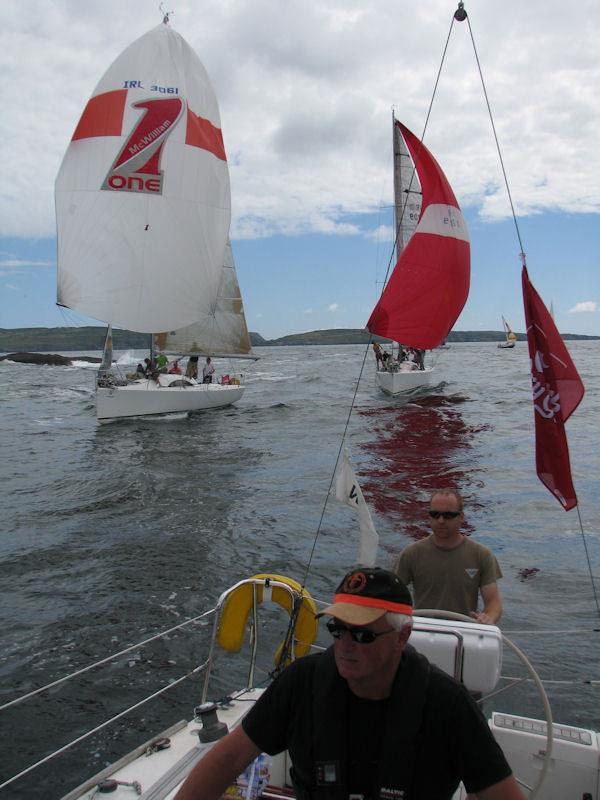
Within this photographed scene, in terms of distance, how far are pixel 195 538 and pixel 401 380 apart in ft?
66.9

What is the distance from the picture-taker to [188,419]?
22.6m

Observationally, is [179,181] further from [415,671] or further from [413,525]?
[415,671]

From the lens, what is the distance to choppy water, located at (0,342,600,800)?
5.14 metres

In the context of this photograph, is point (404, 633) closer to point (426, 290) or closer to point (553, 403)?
point (553, 403)

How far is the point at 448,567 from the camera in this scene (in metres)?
3.79

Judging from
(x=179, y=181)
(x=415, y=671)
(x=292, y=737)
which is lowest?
(x=292, y=737)

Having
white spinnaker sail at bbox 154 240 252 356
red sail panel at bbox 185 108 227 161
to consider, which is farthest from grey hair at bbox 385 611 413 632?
white spinnaker sail at bbox 154 240 252 356

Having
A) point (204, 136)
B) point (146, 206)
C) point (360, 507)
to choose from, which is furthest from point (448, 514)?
point (204, 136)

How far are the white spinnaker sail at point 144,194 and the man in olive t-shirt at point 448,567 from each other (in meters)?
17.8

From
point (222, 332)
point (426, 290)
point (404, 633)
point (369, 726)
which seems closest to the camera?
point (369, 726)

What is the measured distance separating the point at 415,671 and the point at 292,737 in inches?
15.1

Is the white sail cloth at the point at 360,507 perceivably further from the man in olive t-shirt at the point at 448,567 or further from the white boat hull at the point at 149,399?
the white boat hull at the point at 149,399

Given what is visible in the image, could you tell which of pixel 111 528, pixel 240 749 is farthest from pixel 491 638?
pixel 111 528

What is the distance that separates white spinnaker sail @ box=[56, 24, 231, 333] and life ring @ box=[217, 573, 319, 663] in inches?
699
